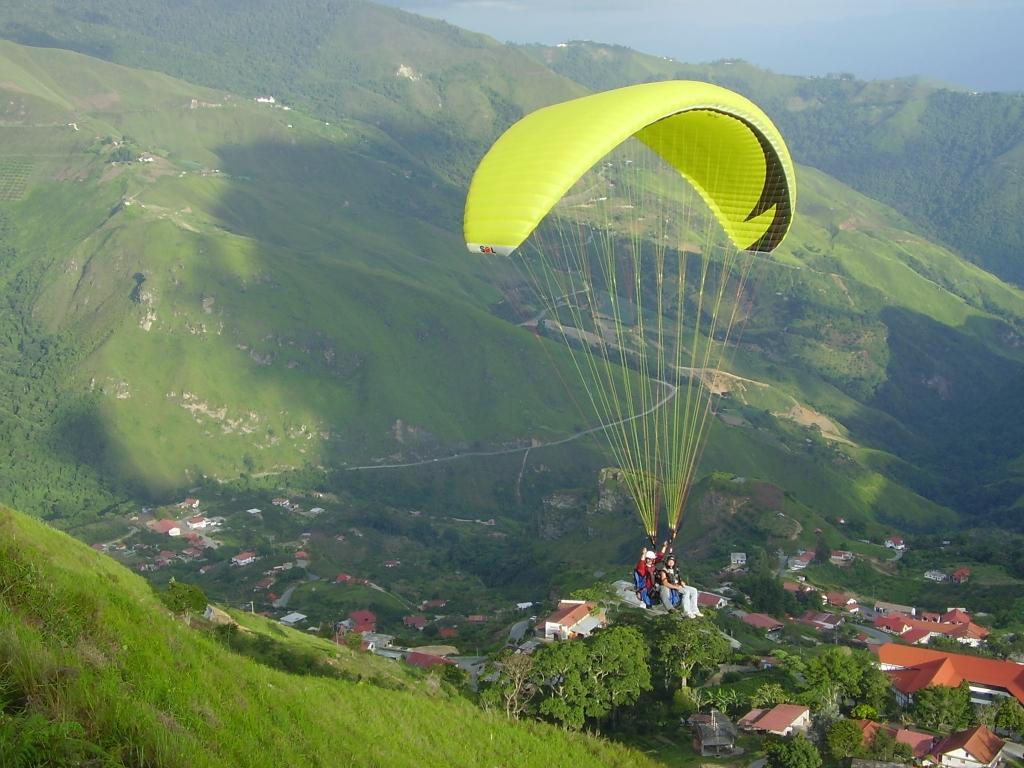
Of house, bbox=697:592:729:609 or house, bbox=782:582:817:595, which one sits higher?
house, bbox=697:592:729:609

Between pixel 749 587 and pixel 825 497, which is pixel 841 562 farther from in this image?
pixel 825 497

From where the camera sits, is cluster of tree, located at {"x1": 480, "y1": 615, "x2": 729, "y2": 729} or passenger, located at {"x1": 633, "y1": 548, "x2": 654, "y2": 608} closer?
passenger, located at {"x1": 633, "y1": 548, "x2": 654, "y2": 608}

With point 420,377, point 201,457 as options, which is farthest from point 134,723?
point 420,377

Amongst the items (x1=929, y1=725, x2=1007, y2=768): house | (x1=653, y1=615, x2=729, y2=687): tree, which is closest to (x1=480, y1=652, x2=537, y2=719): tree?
Answer: (x1=653, y1=615, x2=729, y2=687): tree

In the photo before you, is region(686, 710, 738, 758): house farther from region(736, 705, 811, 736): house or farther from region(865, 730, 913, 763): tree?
region(865, 730, 913, 763): tree

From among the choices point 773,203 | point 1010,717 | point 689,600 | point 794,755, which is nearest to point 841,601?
point 1010,717

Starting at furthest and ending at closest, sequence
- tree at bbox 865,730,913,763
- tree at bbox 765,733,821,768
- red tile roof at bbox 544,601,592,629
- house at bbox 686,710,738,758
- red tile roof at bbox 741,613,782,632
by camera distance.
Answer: red tile roof at bbox 741,613,782,632
red tile roof at bbox 544,601,592,629
house at bbox 686,710,738,758
tree at bbox 865,730,913,763
tree at bbox 765,733,821,768
